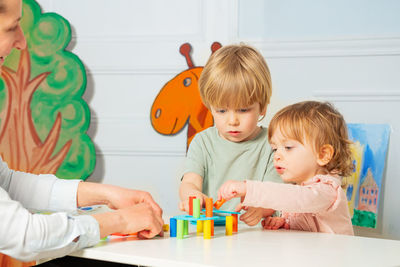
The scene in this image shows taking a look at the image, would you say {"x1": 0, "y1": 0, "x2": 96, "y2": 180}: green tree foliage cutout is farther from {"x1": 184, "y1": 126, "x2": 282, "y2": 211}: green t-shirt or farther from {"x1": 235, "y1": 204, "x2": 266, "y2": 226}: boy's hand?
{"x1": 235, "y1": 204, "x2": 266, "y2": 226}: boy's hand

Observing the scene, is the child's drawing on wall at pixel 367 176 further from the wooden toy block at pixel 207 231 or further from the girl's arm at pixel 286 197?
the wooden toy block at pixel 207 231

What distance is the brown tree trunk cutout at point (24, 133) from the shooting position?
2.77 meters

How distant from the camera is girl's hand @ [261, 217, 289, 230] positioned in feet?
4.24

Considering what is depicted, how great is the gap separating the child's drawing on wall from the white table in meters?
1.14

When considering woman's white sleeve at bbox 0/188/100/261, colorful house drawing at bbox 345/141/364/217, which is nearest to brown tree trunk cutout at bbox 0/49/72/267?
colorful house drawing at bbox 345/141/364/217

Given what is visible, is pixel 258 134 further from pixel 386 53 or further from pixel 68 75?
pixel 68 75

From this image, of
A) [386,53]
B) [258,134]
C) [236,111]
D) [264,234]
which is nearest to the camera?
[264,234]

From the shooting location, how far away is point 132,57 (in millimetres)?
2779

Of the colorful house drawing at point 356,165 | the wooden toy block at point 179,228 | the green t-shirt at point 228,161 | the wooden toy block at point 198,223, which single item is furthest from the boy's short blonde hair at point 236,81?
the colorful house drawing at point 356,165

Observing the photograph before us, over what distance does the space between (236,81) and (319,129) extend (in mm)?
332

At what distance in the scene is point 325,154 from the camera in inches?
54.3

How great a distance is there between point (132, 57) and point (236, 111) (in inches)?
51.5

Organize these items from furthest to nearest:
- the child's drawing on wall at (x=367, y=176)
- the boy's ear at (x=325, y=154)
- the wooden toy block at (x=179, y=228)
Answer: the child's drawing on wall at (x=367, y=176), the boy's ear at (x=325, y=154), the wooden toy block at (x=179, y=228)

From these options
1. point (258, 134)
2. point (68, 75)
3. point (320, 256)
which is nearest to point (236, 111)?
point (258, 134)
